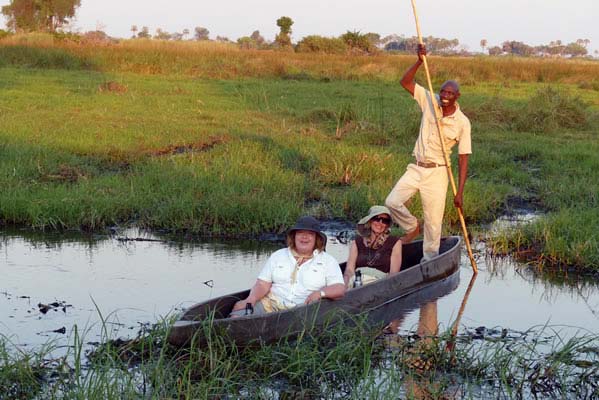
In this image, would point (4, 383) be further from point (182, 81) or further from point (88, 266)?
point (182, 81)

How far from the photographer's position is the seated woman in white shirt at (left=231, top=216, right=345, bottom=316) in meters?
6.86

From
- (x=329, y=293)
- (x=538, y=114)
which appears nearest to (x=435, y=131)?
(x=329, y=293)

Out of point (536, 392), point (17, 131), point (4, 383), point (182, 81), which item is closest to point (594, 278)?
point (536, 392)

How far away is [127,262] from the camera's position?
903 cm

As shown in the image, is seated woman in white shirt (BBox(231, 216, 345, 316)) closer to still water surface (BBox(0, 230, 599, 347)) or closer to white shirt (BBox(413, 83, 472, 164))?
still water surface (BBox(0, 230, 599, 347))

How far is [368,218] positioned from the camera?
7930 millimetres

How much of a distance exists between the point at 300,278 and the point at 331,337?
24.8 inches

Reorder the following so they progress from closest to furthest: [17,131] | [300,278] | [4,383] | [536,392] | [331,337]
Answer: [4,383] < [536,392] < [331,337] < [300,278] < [17,131]

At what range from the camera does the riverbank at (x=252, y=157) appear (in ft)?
33.7

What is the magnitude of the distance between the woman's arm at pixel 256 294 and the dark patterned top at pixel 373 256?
142cm

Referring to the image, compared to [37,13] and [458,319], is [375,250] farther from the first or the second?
[37,13]

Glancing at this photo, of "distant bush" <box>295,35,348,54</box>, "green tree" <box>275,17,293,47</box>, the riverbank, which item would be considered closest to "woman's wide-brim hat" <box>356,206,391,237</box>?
the riverbank

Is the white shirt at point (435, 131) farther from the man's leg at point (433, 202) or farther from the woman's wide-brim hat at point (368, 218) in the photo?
the woman's wide-brim hat at point (368, 218)

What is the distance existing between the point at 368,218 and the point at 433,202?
3.14 ft
